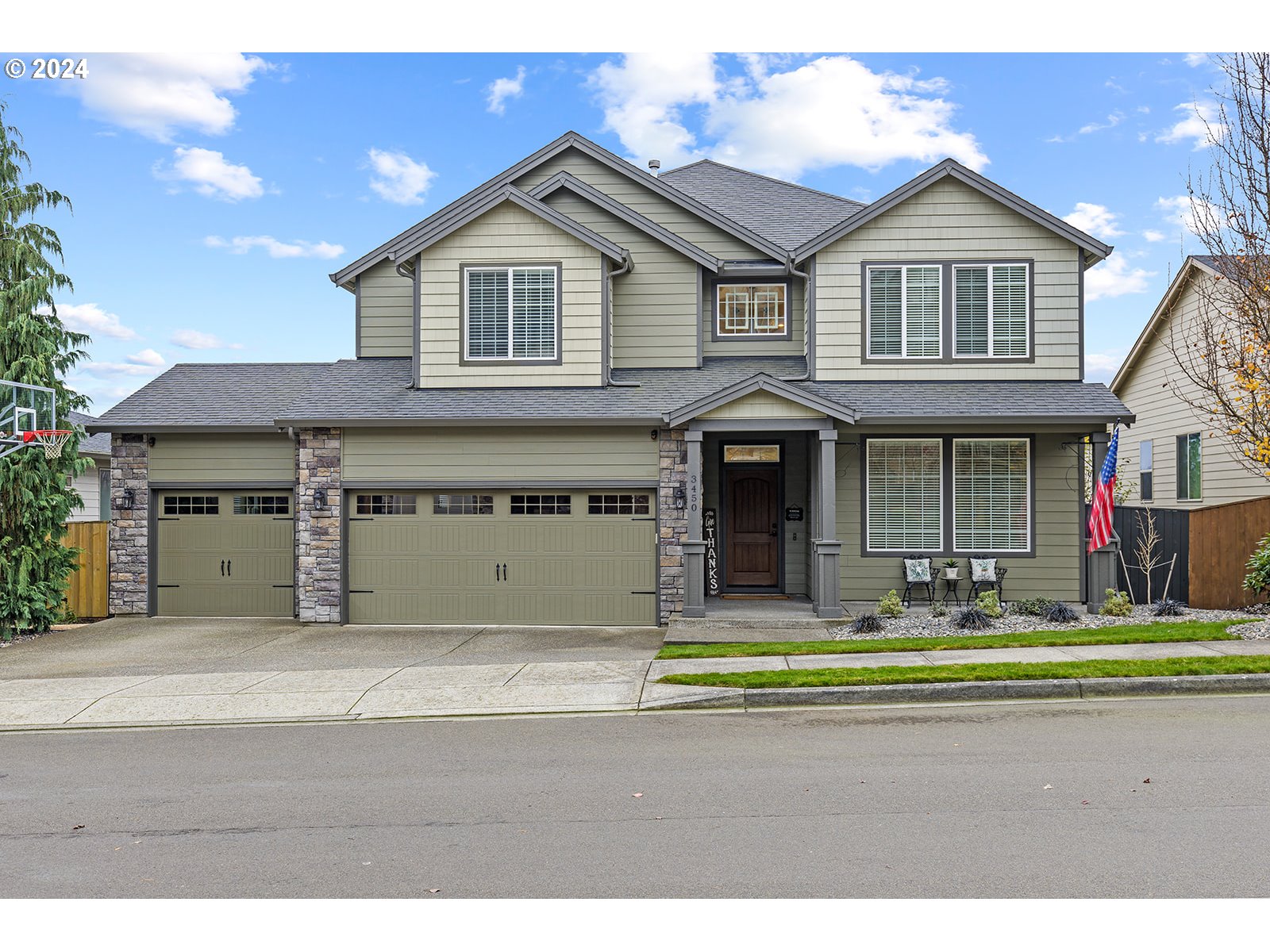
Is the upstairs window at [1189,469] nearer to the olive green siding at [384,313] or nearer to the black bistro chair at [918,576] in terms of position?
the black bistro chair at [918,576]

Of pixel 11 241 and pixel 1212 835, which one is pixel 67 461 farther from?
pixel 1212 835

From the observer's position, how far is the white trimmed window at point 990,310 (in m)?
16.1

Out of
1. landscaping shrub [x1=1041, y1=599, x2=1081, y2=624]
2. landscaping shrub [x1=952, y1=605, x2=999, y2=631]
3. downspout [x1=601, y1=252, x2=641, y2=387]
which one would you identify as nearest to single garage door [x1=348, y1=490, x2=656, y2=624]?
downspout [x1=601, y1=252, x2=641, y2=387]

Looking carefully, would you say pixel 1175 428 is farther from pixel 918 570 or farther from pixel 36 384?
pixel 36 384

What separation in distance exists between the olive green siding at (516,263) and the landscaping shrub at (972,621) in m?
7.08

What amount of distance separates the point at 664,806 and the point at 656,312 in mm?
11949

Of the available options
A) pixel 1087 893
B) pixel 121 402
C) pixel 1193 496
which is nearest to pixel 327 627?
pixel 121 402

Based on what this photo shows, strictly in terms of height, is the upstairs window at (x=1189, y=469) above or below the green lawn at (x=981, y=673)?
above

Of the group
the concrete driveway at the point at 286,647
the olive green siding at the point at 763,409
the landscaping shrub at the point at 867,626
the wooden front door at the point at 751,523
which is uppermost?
the olive green siding at the point at 763,409

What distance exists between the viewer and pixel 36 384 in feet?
48.2

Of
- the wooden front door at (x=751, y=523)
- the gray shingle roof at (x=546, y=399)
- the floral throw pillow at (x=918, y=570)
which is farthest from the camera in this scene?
the wooden front door at (x=751, y=523)

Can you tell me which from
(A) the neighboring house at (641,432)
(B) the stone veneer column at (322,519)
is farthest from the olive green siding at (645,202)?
(B) the stone veneer column at (322,519)

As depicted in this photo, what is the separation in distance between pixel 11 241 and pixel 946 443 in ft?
51.6

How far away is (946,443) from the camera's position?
15844 millimetres
